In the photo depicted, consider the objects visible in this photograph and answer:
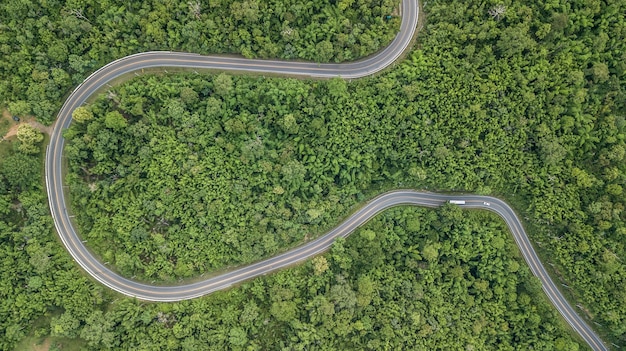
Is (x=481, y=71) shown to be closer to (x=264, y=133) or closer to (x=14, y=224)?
(x=264, y=133)

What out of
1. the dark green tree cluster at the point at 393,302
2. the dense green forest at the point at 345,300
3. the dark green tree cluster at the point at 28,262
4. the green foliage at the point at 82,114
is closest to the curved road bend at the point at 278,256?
the dense green forest at the point at 345,300

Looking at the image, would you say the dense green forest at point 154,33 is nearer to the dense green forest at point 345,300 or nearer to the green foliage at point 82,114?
the green foliage at point 82,114

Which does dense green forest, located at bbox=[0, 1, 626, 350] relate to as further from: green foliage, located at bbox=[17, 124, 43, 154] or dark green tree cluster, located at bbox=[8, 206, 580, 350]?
green foliage, located at bbox=[17, 124, 43, 154]

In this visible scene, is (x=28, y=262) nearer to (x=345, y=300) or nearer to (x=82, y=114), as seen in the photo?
(x=82, y=114)

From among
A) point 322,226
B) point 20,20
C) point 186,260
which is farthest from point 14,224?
point 322,226

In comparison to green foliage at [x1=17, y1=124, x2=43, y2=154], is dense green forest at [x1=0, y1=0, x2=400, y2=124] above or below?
above

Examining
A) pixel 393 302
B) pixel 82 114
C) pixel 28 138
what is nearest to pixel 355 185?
pixel 393 302

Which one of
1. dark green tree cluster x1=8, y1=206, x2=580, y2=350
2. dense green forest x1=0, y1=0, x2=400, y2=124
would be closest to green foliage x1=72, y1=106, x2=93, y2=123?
dense green forest x1=0, y1=0, x2=400, y2=124
